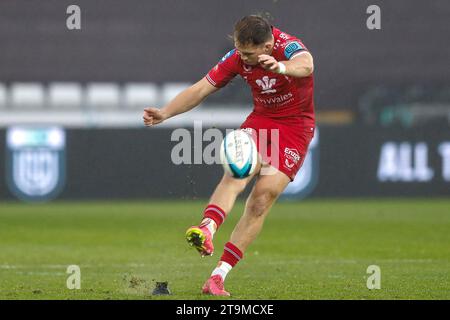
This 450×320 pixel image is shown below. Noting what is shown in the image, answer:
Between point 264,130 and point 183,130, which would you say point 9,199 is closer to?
point 183,130

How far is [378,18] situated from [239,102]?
3.20m

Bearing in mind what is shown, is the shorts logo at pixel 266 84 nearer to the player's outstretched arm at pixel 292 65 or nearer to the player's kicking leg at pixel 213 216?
the player's outstretched arm at pixel 292 65

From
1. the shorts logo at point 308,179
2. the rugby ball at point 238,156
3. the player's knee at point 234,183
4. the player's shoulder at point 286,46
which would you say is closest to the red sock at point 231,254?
the player's knee at point 234,183

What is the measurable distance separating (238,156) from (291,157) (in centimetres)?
61

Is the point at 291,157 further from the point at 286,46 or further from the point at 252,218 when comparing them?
the point at 286,46

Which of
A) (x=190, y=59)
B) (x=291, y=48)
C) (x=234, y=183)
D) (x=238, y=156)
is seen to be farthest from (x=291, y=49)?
(x=190, y=59)

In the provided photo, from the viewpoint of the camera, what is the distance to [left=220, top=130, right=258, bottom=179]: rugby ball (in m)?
8.20

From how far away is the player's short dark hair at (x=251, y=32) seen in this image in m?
8.16

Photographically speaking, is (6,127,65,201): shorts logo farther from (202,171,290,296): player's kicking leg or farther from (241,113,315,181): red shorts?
(202,171,290,296): player's kicking leg

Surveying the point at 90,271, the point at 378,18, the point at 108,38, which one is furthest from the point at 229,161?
the point at 108,38

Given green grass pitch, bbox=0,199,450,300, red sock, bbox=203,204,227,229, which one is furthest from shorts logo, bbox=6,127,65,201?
red sock, bbox=203,204,227,229

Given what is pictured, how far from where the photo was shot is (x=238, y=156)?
820cm

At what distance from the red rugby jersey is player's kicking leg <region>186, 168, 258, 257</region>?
65cm

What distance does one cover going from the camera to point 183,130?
20422 mm
